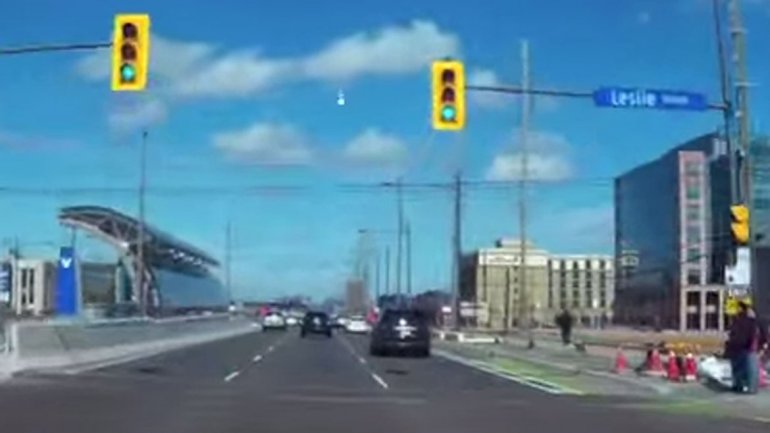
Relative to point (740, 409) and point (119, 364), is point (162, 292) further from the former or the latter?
point (740, 409)

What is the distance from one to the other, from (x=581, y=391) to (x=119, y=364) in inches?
620

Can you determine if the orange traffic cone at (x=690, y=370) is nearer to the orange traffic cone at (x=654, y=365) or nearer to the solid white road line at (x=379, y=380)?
the orange traffic cone at (x=654, y=365)

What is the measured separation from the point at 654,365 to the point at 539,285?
4408 inches

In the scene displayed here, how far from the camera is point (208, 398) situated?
24547 millimetres

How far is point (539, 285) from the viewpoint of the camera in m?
145

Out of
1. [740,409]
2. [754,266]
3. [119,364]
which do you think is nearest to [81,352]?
[119,364]

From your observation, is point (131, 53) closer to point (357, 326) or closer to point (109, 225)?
point (357, 326)

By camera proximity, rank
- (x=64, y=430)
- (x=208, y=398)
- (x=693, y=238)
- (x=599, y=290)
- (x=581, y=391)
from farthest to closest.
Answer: (x=599, y=290)
(x=693, y=238)
(x=581, y=391)
(x=208, y=398)
(x=64, y=430)

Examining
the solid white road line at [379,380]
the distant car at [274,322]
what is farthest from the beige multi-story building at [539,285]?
the solid white road line at [379,380]

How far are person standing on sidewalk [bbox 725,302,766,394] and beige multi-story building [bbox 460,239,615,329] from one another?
8523cm

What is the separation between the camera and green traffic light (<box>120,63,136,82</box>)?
23.5m

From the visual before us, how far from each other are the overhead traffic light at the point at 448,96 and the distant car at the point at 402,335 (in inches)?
935

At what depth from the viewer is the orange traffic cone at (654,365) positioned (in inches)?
1309

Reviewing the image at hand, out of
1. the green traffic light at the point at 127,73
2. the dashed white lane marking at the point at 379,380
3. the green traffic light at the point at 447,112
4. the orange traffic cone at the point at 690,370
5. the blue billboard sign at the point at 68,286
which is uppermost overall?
the green traffic light at the point at 127,73
